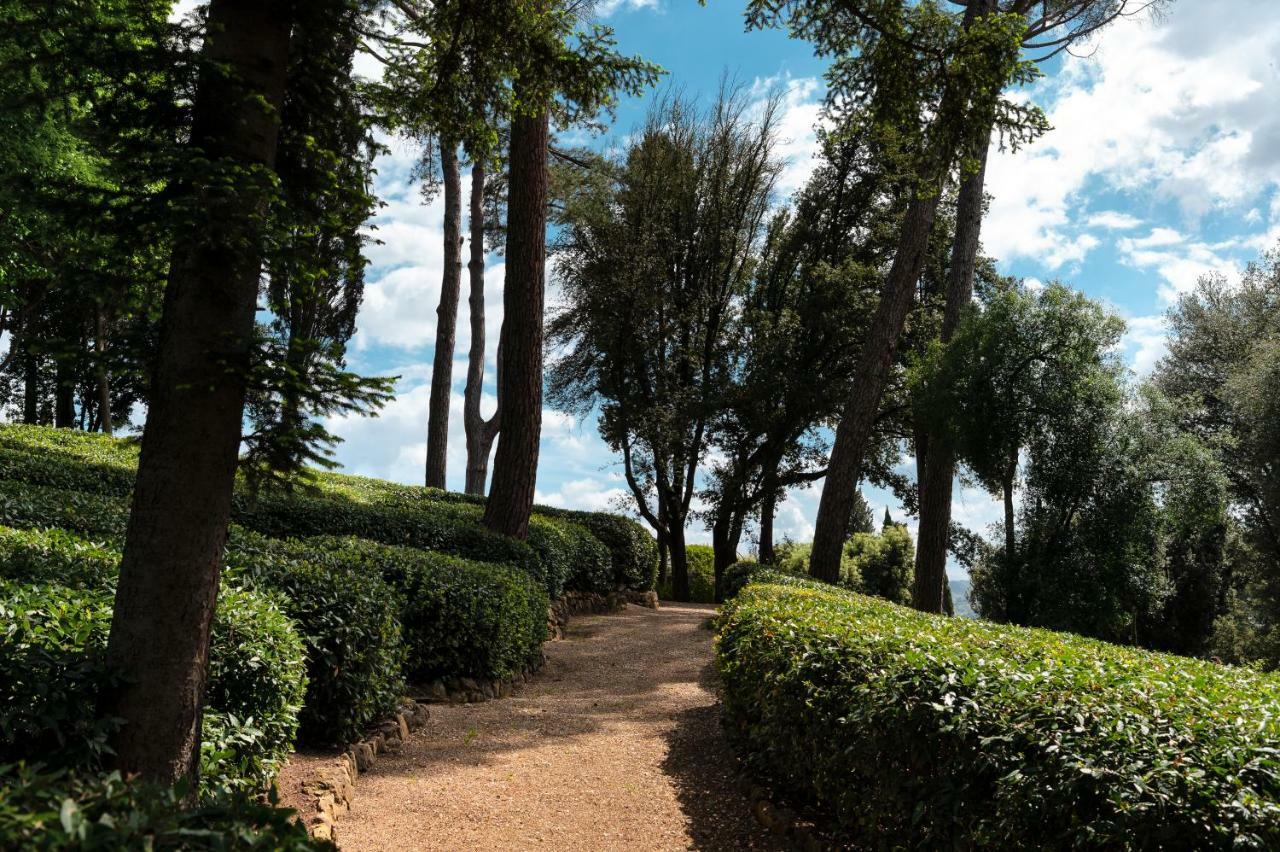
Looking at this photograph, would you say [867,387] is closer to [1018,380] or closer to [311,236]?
[1018,380]

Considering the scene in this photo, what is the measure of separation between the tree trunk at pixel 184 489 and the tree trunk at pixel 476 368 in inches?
589

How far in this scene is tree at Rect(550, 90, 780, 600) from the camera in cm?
1888

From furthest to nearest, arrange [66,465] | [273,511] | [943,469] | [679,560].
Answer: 1. [679,560]
2. [943,469]
3. [66,465]
4. [273,511]

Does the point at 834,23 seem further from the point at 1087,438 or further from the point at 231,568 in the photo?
the point at 1087,438

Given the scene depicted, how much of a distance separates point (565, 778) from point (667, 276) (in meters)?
15.4

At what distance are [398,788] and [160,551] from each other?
265cm

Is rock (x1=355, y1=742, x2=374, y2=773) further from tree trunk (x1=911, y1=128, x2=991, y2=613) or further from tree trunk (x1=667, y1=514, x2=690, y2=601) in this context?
tree trunk (x1=667, y1=514, x2=690, y2=601)

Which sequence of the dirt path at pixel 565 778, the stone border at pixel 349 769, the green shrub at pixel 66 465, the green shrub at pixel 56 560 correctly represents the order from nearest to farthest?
the green shrub at pixel 56 560, the stone border at pixel 349 769, the dirt path at pixel 565 778, the green shrub at pixel 66 465

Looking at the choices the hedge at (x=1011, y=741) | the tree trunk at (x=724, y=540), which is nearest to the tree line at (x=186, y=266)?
the hedge at (x=1011, y=741)

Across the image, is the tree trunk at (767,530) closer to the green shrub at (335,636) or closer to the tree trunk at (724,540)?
the tree trunk at (724,540)

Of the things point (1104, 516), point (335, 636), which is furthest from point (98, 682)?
point (1104, 516)

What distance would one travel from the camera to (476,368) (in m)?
18.0

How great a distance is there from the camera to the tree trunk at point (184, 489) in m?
2.98

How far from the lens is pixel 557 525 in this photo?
13211 millimetres
